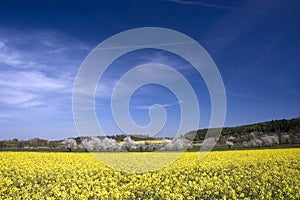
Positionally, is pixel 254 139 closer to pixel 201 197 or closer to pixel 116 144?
pixel 116 144

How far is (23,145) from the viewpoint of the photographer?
223ft

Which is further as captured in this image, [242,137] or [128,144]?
[242,137]

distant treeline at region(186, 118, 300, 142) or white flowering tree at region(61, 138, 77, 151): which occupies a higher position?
distant treeline at region(186, 118, 300, 142)

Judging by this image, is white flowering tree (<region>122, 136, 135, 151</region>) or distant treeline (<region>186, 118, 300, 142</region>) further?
distant treeline (<region>186, 118, 300, 142</region>)

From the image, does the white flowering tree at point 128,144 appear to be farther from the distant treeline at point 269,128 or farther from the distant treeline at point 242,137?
the distant treeline at point 269,128

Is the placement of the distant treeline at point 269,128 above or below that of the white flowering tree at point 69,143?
above

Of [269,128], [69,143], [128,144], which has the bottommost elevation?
[128,144]

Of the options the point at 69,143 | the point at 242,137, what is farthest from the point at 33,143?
the point at 242,137

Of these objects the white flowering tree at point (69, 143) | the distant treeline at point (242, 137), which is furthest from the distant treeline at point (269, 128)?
the white flowering tree at point (69, 143)

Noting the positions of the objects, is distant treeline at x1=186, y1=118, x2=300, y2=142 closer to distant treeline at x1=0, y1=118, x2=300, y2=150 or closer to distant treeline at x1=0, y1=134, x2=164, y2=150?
distant treeline at x1=0, y1=118, x2=300, y2=150

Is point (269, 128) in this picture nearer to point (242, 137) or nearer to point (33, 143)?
point (242, 137)

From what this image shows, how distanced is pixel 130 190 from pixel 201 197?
9.51 ft

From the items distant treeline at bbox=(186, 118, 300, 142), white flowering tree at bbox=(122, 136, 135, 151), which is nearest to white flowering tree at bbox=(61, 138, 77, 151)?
white flowering tree at bbox=(122, 136, 135, 151)

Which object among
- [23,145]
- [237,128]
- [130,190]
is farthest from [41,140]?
[237,128]
